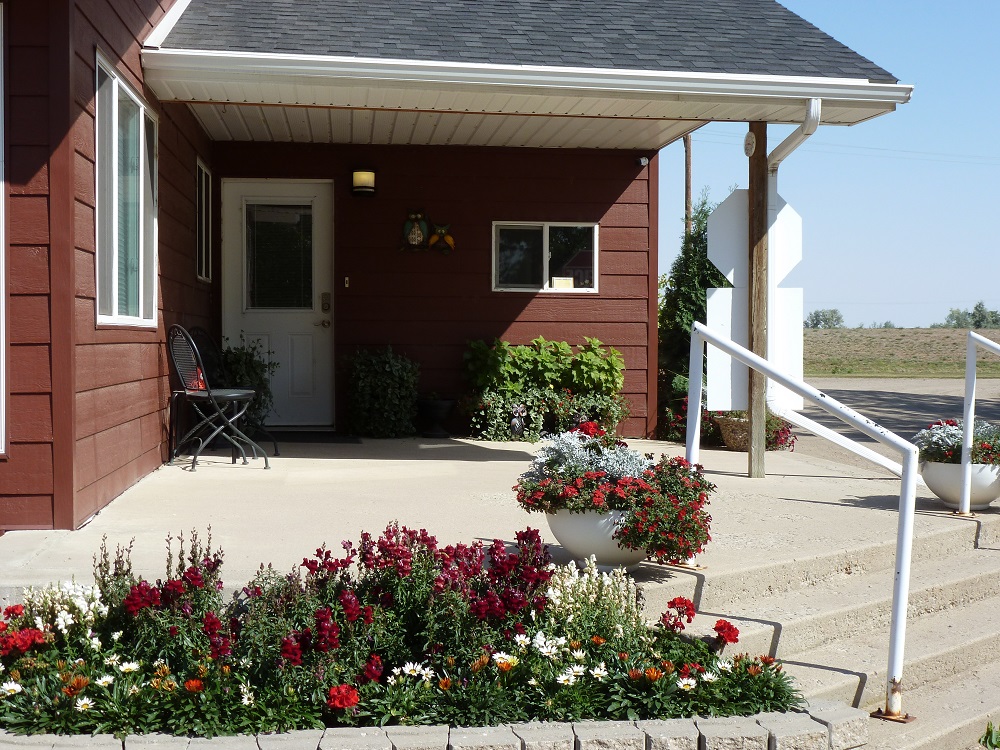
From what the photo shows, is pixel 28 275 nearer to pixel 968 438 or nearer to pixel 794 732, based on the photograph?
pixel 794 732

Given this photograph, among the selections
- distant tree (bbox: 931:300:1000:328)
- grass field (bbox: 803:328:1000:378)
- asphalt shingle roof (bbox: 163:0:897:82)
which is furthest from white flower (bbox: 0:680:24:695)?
distant tree (bbox: 931:300:1000:328)

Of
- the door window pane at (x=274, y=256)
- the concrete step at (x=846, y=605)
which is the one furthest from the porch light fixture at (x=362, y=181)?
the concrete step at (x=846, y=605)

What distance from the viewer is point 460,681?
2.92 metres

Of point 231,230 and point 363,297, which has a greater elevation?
point 231,230

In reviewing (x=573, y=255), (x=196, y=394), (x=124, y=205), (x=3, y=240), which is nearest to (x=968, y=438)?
(x=573, y=255)

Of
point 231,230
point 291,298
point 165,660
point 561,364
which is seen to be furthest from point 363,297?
point 165,660

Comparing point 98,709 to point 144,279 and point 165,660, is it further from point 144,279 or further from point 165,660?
point 144,279

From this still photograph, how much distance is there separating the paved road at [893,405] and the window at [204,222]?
5750 mm

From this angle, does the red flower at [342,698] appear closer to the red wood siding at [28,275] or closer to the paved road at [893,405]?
the red wood siding at [28,275]

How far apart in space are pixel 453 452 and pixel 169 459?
215cm

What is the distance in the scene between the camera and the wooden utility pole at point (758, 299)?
6.63 meters

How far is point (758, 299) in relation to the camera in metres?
6.67

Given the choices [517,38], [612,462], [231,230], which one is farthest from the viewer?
[231,230]

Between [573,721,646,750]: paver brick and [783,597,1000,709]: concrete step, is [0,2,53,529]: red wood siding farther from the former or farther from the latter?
[783,597,1000,709]: concrete step
